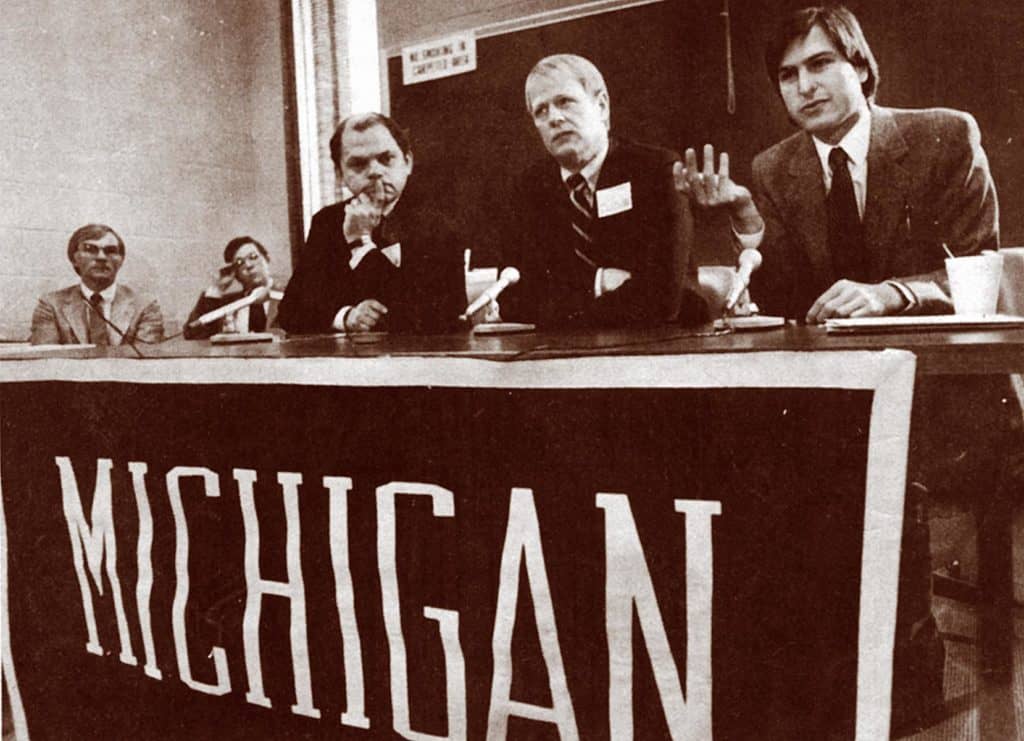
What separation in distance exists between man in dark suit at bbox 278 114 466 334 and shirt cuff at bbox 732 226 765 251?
0.76 m

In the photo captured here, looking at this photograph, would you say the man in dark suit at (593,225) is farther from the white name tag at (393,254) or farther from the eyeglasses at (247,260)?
the eyeglasses at (247,260)

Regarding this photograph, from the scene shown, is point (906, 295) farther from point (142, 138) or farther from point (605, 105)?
point (142, 138)

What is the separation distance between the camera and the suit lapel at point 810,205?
77.8 inches

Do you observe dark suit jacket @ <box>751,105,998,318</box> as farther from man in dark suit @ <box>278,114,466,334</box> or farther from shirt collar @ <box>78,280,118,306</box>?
shirt collar @ <box>78,280,118,306</box>

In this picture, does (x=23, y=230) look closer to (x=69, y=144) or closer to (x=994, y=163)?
(x=69, y=144)

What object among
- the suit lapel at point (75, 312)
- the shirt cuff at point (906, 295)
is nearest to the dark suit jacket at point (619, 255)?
the shirt cuff at point (906, 295)

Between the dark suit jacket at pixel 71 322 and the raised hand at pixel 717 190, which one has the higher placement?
the raised hand at pixel 717 190

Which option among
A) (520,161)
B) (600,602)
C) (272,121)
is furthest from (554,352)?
(272,121)

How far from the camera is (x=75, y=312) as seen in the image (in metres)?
3.05

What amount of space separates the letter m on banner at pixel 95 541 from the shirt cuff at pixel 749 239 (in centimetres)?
159

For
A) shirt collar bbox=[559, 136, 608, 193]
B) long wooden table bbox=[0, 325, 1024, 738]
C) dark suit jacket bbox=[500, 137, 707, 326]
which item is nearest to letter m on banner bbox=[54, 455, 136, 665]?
long wooden table bbox=[0, 325, 1024, 738]

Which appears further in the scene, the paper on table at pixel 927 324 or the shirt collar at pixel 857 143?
the shirt collar at pixel 857 143

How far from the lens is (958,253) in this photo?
1.86m

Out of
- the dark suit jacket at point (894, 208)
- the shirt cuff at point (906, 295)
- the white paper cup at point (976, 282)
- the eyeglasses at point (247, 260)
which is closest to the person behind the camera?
the white paper cup at point (976, 282)
